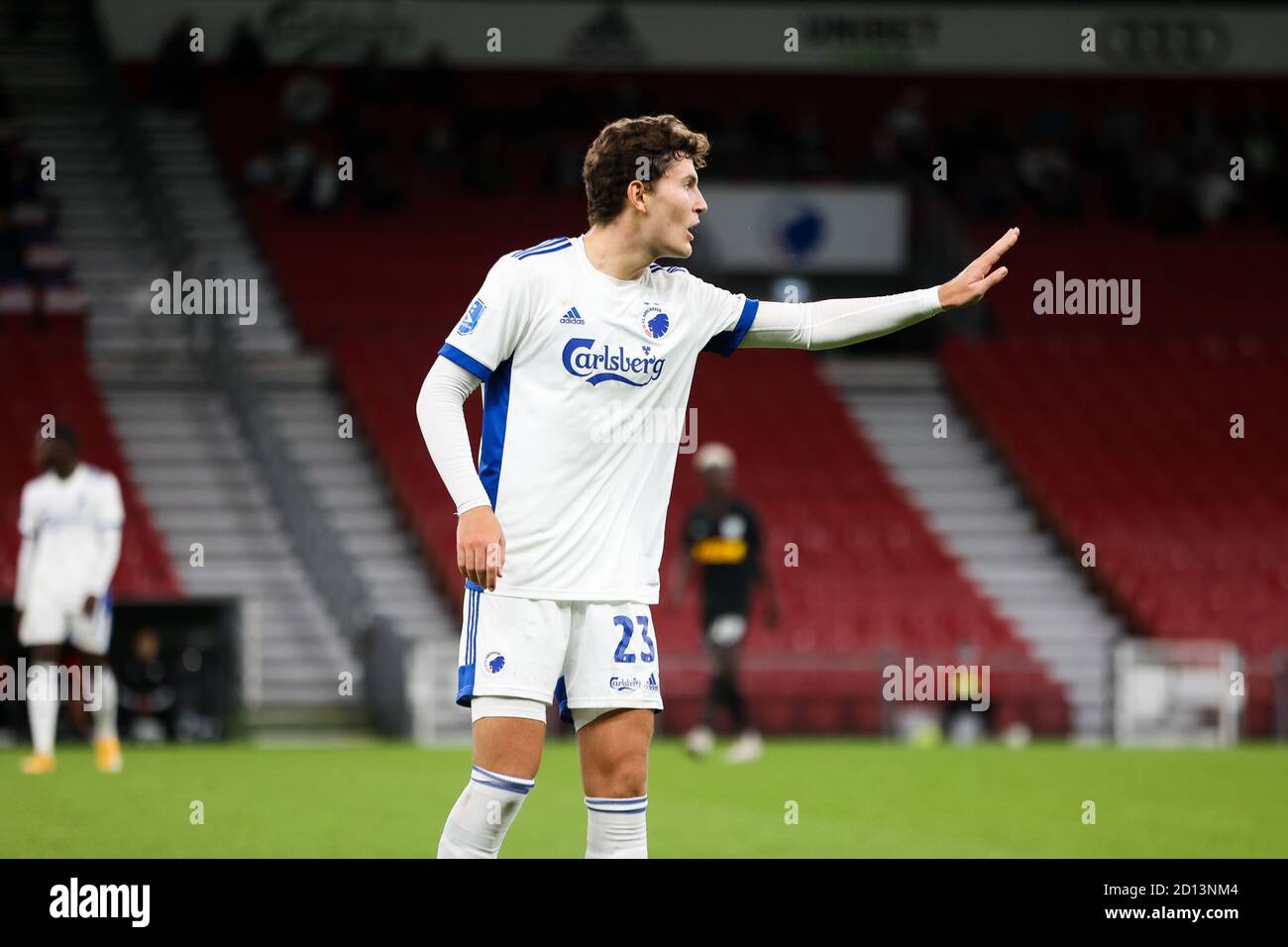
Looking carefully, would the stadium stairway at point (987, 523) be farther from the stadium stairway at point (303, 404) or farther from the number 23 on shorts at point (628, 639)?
the number 23 on shorts at point (628, 639)

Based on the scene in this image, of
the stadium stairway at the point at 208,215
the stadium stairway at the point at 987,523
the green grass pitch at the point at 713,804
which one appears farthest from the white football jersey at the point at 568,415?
the stadium stairway at the point at 208,215

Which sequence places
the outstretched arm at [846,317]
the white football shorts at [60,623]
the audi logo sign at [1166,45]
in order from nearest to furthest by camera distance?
the outstretched arm at [846,317]
the white football shorts at [60,623]
the audi logo sign at [1166,45]

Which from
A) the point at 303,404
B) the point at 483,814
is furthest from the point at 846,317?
the point at 303,404

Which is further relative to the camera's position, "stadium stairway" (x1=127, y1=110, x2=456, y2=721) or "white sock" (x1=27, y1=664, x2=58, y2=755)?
"stadium stairway" (x1=127, y1=110, x2=456, y2=721)

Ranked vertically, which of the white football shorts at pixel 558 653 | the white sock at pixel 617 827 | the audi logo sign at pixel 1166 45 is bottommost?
the white sock at pixel 617 827

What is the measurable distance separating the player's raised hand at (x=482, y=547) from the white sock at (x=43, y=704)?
354 inches

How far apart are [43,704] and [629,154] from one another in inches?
361

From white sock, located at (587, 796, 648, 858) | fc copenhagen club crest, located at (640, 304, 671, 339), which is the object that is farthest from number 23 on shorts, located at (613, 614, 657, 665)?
fc copenhagen club crest, located at (640, 304, 671, 339)

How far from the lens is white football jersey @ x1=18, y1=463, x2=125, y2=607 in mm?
13586

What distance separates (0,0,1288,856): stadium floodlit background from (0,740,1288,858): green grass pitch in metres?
0.08

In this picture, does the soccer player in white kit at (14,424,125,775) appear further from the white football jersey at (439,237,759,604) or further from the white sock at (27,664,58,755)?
the white football jersey at (439,237,759,604)

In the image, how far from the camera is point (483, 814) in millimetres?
5215

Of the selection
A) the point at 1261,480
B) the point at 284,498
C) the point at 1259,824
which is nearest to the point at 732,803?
the point at 1259,824

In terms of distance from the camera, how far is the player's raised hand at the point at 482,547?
505cm
